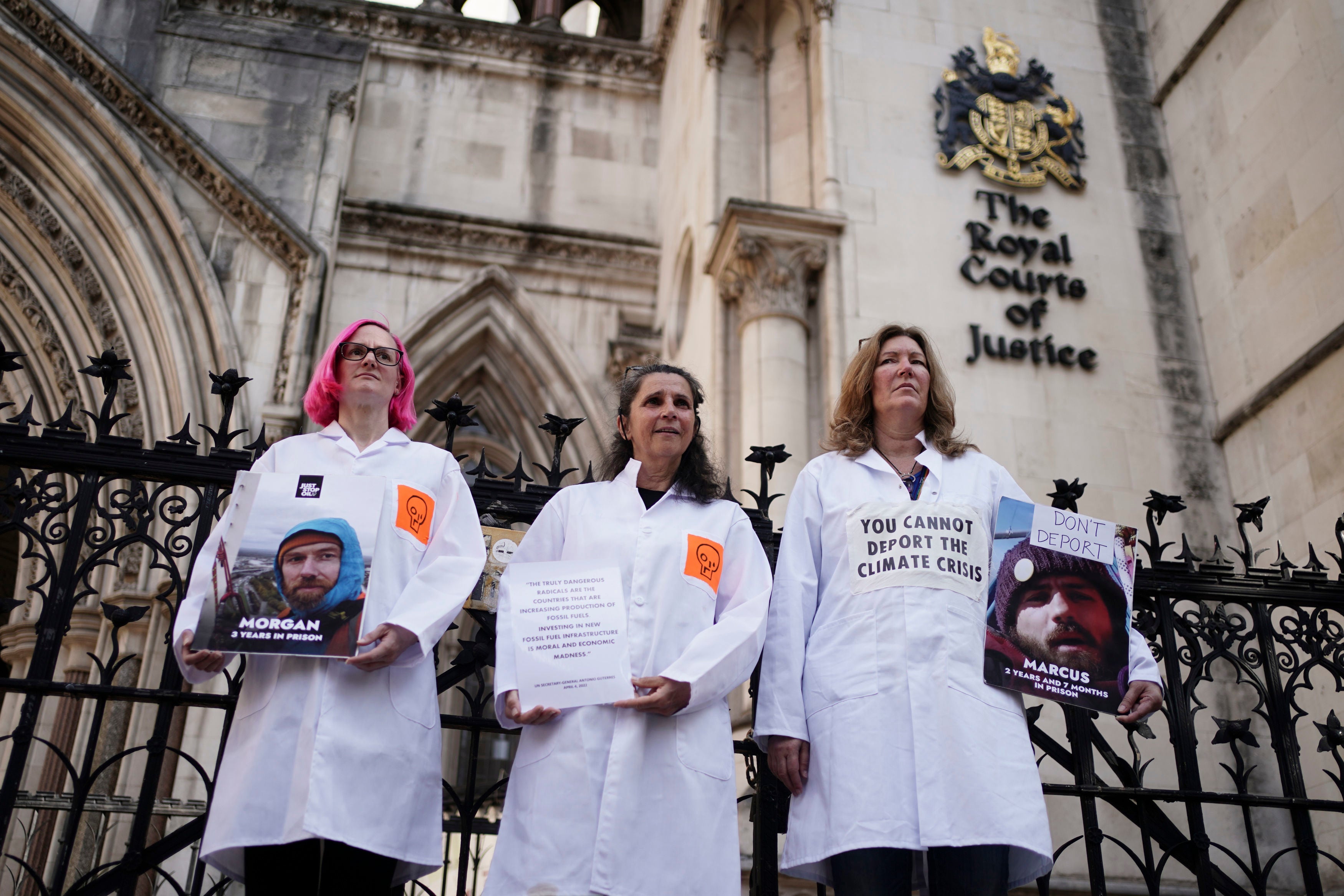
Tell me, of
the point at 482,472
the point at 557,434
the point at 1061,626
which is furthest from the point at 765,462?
the point at 1061,626

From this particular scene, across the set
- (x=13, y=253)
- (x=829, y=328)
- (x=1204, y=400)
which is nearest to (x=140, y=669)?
(x=13, y=253)

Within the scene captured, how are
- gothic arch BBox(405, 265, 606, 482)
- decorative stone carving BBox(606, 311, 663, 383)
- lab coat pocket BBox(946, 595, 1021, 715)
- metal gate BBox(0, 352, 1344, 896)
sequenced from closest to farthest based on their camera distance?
lab coat pocket BBox(946, 595, 1021, 715) < metal gate BBox(0, 352, 1344, 896) < gothic arch BBox(405, 265, 606, 482) < decorative stone carving BBox(606, 311, 663, 383)

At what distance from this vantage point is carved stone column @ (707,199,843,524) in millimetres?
7328

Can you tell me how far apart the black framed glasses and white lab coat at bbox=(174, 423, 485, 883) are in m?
0.32

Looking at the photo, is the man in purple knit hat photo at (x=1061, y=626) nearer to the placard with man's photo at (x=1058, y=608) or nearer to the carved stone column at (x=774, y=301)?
the placard with man's photo at (x=1058, y=608)

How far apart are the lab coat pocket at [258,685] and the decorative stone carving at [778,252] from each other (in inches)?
207

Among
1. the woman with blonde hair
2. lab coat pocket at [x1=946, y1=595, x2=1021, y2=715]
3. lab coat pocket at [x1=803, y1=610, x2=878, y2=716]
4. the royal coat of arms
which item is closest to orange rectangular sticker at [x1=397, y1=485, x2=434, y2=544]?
the woman with blonde hair

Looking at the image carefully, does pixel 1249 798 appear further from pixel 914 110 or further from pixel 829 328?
pixel 914 110

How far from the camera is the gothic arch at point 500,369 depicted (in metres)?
10.8

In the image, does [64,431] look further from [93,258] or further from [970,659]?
[93,258]

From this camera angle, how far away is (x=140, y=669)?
801 cm

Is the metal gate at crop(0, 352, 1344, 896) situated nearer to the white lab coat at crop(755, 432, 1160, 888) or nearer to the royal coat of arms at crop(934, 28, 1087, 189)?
the white lab coat at crop(755, 432, 1160, 888)

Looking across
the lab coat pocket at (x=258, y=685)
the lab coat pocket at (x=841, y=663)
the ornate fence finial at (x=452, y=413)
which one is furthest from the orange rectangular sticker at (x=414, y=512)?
the lab coat pocket at (x=841, y=663)

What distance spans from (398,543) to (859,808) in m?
1.29
